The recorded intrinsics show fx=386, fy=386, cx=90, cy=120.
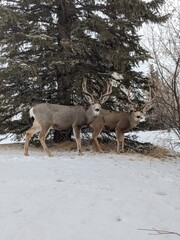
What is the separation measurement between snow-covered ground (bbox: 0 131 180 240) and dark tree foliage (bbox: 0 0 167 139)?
322 cm

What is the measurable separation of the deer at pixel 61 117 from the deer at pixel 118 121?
488 mm

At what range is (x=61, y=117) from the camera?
1073 cm

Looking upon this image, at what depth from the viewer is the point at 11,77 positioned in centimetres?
1173

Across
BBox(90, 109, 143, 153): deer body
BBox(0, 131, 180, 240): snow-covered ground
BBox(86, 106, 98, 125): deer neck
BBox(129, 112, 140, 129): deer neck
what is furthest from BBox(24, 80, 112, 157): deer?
BBox(0, 131, 180, 240): snow-covered ground

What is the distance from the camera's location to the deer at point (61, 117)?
10.4 metres

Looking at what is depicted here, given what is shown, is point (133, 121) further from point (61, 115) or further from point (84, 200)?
point (84, 200)

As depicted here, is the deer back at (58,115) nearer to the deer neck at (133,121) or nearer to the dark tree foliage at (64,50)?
the dark tree foliage at (64,50)

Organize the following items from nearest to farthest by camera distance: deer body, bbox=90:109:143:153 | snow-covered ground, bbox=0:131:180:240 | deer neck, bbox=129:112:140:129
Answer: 1. snow-covered ground, bbox=0:131:180:240
2. deer body, bbox=90:109:143:153
3. deer neck, bbox=129:112:140:129

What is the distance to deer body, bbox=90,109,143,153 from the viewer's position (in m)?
11.6

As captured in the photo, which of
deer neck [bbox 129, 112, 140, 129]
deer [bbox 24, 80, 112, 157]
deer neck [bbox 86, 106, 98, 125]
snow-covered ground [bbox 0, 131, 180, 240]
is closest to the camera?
snow-covered ground [bbox 0, 131, 180, 240]

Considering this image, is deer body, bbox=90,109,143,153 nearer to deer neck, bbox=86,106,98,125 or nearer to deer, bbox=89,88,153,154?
deer, bbox=89,88,153,154

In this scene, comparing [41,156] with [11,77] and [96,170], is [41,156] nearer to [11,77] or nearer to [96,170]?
[96,170]

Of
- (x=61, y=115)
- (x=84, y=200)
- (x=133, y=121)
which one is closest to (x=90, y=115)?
(x=61, y=115)

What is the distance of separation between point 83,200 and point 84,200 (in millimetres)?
16
